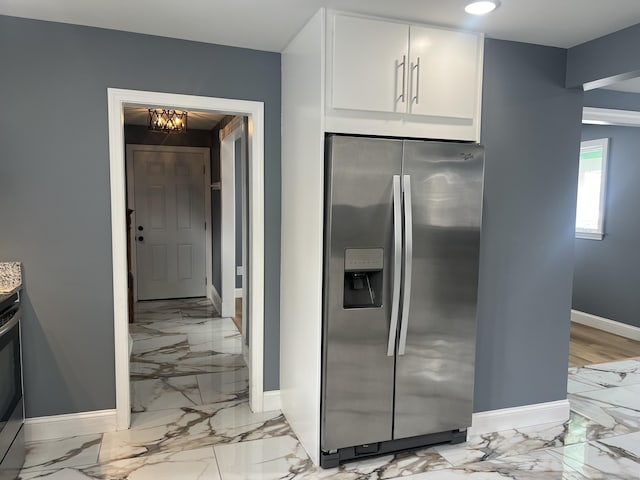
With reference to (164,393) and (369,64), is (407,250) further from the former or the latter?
(164,393)

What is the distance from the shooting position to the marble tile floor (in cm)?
257

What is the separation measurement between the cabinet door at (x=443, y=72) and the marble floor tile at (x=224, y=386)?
235cm

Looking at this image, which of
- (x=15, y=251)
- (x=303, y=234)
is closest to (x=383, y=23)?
(x=303, y=234)

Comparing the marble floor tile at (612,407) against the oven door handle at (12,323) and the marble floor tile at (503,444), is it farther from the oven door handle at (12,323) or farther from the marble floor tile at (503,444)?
the oven door handle at (12,323)

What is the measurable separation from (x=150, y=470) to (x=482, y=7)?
9.45 feet

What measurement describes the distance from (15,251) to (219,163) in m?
3.45

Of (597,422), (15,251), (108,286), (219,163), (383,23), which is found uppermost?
(383,23)

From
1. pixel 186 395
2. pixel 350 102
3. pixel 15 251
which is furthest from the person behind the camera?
pixel 186 395

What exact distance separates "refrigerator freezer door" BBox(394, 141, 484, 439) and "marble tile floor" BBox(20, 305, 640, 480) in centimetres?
25

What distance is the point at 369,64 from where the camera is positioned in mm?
2447

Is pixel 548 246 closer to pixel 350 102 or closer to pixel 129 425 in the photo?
pixel 350 102

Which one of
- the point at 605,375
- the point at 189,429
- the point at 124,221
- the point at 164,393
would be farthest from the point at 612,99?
the point at 164,393

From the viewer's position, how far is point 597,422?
323cm

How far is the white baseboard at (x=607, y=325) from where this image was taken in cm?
513
